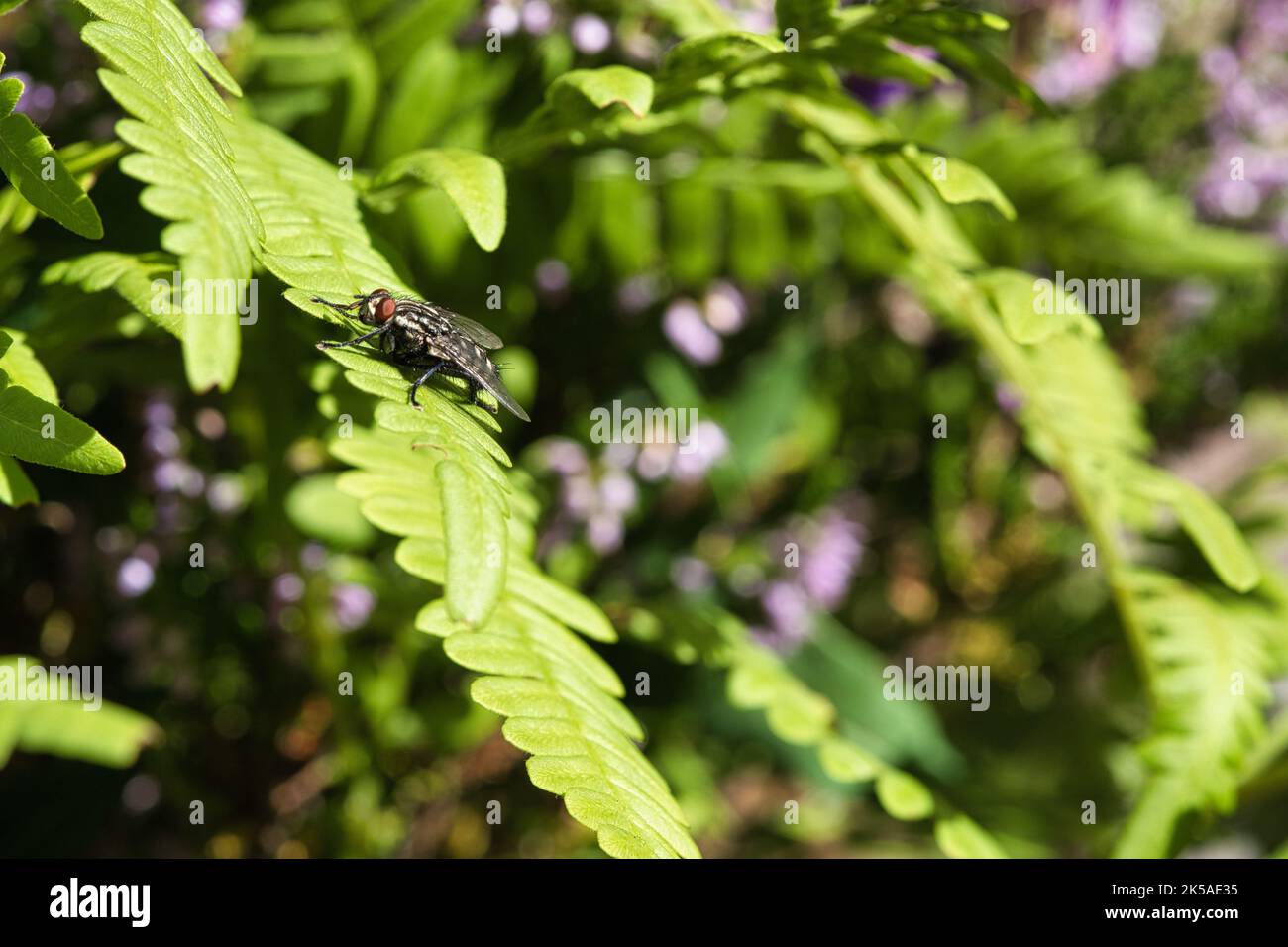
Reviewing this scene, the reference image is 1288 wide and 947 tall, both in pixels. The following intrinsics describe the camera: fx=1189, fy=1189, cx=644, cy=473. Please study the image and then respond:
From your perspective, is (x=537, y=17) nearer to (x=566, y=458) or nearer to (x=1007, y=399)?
(x=566, y=458)

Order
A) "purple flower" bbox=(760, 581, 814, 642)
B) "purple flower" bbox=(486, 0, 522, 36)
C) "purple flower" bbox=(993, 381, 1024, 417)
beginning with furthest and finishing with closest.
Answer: "purple flower" bbox=(993, 381, 1024, 417) → "purple flower" bbox=(760, 581, 814, 642) → "purple flower" bbox=(486, 0, 522, 36)

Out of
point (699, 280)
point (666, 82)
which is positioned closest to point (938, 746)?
point (699, 280)

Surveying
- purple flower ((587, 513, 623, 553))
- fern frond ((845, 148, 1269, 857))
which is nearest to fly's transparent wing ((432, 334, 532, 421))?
fern frond ((845, 148, 1269, 857))

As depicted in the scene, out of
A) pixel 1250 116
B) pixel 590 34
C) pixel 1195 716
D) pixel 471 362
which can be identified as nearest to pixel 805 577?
pixel 1195 716

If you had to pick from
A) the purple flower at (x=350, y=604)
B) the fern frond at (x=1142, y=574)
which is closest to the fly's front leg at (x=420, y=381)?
the fern frond at (x=1142, y=574)

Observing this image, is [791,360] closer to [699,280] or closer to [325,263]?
[699,280]

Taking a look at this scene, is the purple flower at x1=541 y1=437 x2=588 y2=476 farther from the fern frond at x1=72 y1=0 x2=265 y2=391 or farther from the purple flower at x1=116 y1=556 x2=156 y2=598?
the fern frond at x1=72 y1=0 x2=265 y2=391

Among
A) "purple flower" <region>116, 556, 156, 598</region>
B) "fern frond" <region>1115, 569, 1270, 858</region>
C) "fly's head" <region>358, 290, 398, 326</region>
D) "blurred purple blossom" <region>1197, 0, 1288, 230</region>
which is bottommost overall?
"fern frond" <region>1115, 569, 1270, 858</region>

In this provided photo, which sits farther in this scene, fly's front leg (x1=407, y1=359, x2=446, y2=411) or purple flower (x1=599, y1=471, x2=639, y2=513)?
purple flower (x1=599, y1=471, x2=639, y2=513)
